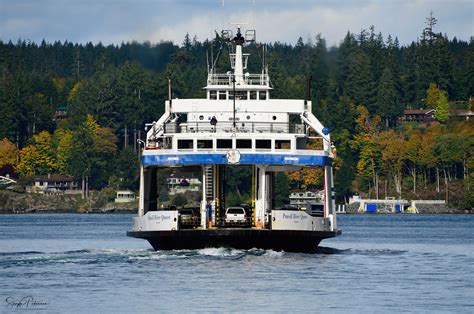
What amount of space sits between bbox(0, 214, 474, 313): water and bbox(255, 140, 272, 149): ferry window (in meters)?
5.81

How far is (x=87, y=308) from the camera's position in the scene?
56.8 m

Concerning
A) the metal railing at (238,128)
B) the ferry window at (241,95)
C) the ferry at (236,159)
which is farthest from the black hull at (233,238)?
the ferry window at (241,95)

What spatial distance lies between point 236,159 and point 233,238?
416 cm

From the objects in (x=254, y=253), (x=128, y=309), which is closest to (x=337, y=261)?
(x=254, y=253)

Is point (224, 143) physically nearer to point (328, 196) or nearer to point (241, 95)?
point (241, 95)

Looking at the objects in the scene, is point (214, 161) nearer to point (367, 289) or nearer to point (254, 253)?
point (254, 253)

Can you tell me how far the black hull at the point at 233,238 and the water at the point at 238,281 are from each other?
0.47 m

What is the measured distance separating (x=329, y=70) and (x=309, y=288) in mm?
82809

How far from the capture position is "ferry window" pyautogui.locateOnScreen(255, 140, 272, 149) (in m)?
78.6

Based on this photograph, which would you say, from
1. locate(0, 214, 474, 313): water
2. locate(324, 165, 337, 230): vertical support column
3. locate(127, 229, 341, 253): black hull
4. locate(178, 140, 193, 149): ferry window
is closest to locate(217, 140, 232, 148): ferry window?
locate(178, 140, 193, 149): ferry window

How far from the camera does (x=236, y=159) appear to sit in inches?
3024

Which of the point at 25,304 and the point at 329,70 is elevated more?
the point at 329,70

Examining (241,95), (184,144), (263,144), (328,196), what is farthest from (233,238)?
(241,95)

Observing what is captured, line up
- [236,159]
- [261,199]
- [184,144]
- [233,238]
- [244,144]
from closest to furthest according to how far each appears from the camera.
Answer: [233,238], [236,159], [244,144], [261,199], [184,144]
